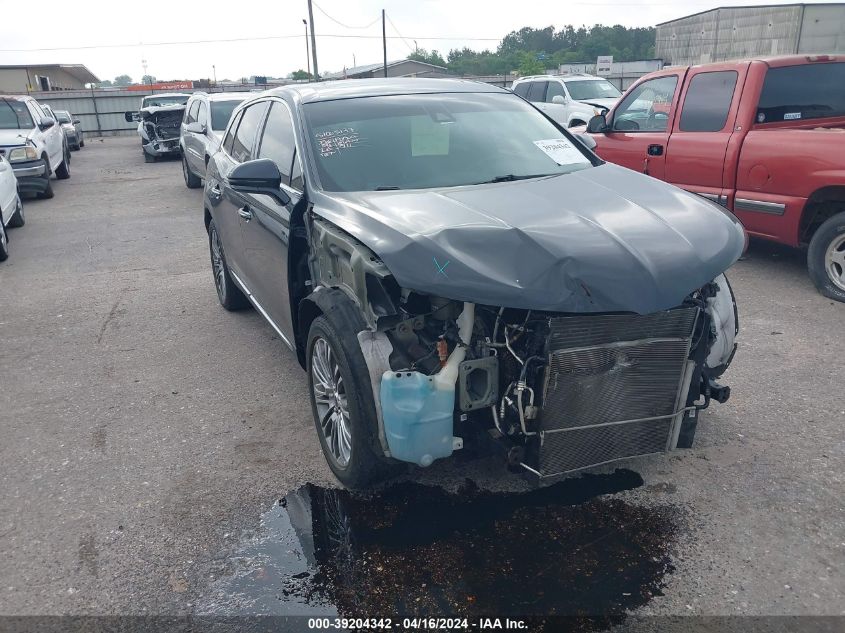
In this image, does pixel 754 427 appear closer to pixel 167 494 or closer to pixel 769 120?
pixel 167 494

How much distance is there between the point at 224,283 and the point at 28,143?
8.59 m

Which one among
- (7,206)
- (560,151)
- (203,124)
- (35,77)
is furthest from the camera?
(35,77)

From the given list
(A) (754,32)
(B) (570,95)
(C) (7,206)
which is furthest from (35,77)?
(A) (754,32)

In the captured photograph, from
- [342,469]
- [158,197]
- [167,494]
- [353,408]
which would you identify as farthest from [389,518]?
[158,197]

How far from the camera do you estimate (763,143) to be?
247 inches

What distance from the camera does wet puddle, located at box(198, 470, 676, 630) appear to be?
273 cm

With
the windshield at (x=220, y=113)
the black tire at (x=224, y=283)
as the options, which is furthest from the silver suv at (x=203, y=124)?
the black tire at (x=224, y=283)

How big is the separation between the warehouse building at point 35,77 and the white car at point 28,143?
35.9 meters

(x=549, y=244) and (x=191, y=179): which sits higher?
(x=549, y=244)

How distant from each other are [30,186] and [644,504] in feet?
43.1

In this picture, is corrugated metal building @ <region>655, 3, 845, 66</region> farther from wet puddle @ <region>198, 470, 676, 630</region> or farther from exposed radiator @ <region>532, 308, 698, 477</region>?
wet puddle @ <region>198, 470, 676, 630</region>

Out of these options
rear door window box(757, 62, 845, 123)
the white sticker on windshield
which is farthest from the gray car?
the white sticker on windshield

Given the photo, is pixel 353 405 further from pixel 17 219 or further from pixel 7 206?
pixel 17 219

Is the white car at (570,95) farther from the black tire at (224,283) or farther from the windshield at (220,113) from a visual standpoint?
the black tire at (224,283)
